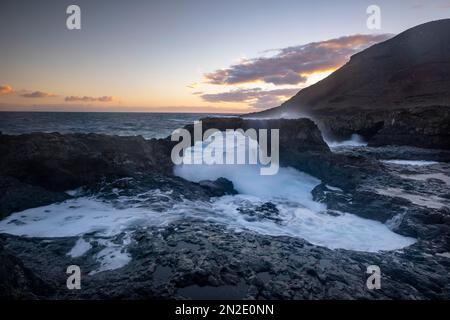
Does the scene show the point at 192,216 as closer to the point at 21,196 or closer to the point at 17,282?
the point at 17,282

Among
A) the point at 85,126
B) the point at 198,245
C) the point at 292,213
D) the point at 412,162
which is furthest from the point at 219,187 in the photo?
the point at 85,126

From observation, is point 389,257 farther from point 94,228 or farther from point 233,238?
point 94,228

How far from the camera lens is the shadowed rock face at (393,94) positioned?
19656 mm

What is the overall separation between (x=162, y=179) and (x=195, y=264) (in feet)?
16.4

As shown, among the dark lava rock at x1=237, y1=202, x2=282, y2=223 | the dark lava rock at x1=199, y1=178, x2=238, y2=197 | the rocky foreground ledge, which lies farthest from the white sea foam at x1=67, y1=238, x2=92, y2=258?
the dark lava rock at x1=199, y1=178, x2=238, y2=197

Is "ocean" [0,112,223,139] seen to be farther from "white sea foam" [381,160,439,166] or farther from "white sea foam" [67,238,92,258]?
"white sea foam" [67,238,92,258]

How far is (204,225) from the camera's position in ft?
20.8

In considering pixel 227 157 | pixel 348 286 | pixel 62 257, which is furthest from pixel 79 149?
pixel 348 286

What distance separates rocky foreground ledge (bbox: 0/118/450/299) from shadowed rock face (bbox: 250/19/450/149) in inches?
429

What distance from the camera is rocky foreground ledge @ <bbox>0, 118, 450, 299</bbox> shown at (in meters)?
4.08

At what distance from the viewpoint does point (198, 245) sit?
530 centimetres

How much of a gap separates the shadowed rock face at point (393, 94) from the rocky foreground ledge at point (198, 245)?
1089 cm

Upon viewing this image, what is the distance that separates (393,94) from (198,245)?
4413 centimetres

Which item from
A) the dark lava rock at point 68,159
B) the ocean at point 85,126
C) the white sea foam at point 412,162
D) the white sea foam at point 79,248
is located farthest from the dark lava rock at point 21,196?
the ocean at point 85,126
